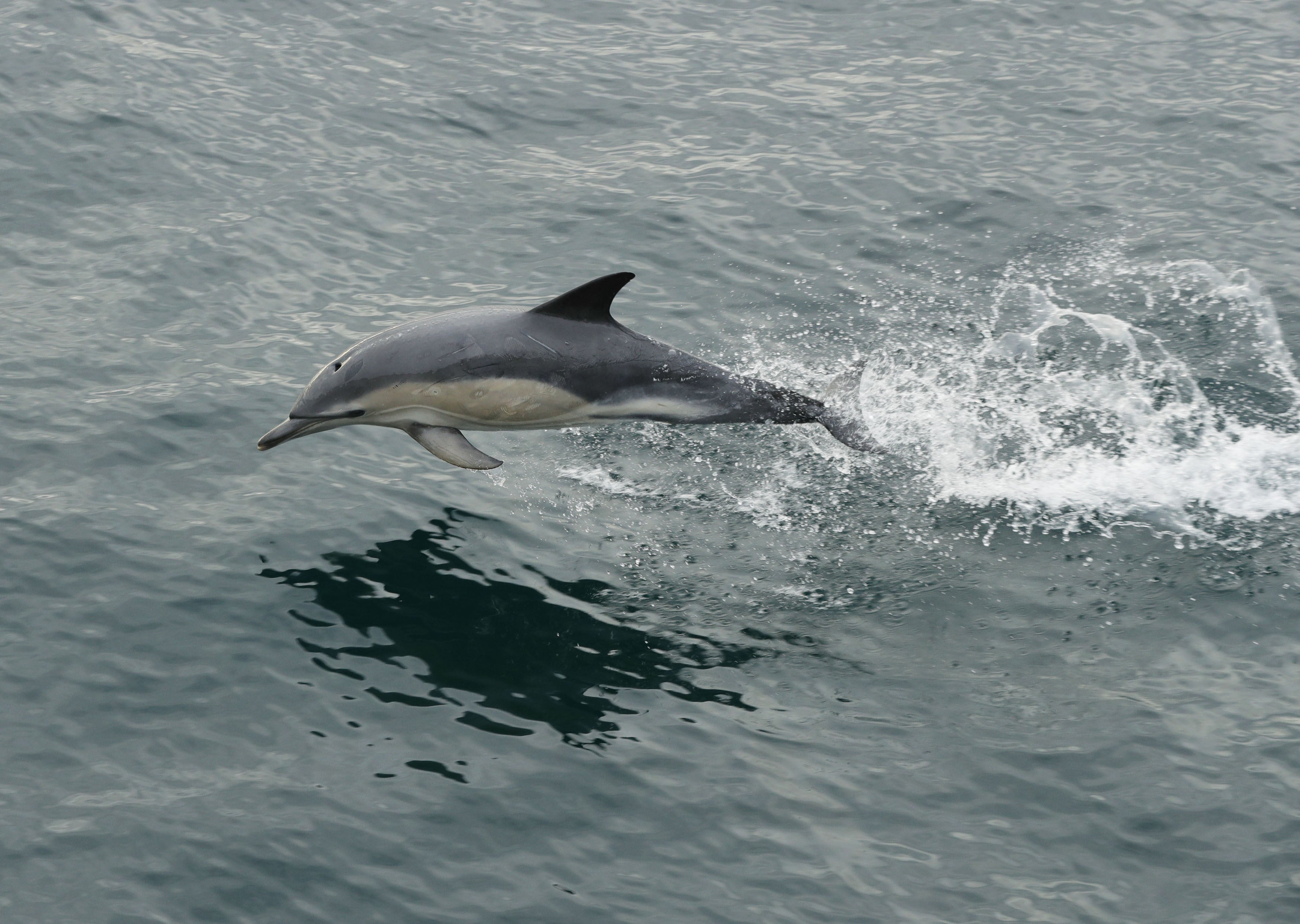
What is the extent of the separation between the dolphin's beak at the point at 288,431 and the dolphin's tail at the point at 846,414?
4585 mm

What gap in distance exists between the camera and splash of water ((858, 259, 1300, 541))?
14242mm

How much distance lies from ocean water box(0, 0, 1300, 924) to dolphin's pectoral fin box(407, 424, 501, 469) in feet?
3.74

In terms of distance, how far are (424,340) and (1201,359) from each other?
889 cm

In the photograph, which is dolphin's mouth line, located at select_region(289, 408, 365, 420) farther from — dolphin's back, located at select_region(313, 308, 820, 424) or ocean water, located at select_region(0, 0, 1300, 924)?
ocean water, located at select_region(0, 0, 1300, 924)

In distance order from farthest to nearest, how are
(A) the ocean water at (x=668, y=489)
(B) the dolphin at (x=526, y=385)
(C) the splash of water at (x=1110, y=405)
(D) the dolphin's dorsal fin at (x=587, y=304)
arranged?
(C) the splash of water at (x=1110, y=405), (B) the dolphin at (x=526, y=385), (D) the dolphin's dorsal fin at (x=587, y=304), (A) the ocean water at (x=668, y=489)

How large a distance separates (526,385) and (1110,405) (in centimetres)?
663

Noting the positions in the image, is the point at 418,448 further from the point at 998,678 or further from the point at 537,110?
the point at 537,110

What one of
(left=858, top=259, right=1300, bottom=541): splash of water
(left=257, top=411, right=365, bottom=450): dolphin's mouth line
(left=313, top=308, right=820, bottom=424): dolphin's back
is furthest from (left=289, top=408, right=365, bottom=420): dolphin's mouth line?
(left=858, top=259, right=1300, bottom=541): splash of water

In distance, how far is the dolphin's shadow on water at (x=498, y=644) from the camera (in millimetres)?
11617

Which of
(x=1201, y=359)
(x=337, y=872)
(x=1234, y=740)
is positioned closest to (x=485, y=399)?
A: (x=337, y=872)

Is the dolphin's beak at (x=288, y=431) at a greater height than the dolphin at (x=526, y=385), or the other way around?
the dolphin at (x=526, y=385)

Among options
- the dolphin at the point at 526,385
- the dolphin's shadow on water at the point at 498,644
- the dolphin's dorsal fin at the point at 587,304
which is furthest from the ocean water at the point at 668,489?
the dolphin's dorsal fin at the point at 587,304

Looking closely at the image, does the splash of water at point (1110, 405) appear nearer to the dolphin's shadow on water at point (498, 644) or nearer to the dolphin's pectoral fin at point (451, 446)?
the dolphin's shadow on water at point (498, 644)

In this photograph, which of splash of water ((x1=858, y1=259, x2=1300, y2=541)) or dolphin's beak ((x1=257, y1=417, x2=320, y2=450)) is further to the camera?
splash of water ((x1=858, y1=259, x2=1300, y2=541))
